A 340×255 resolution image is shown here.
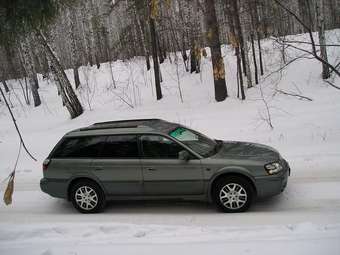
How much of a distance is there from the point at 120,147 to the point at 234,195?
226 cm

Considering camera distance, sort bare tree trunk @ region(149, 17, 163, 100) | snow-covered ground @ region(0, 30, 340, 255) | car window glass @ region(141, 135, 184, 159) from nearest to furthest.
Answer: snow-covered ground @ region(0, 30, 340, 255)
car window glass @ region(141, 135, 184, 159)
bare tree trunk @ region(149, 17, 163, 100)

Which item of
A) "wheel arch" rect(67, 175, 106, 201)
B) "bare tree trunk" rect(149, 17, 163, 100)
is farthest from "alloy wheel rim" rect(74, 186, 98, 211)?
"bare tree trunk" rect(149, 17, 163, 100)

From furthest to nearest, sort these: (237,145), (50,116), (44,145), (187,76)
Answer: (187,76), (50,116), (44,145), (237,145)

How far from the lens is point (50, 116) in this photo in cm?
2219

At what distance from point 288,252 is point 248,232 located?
3.03ft

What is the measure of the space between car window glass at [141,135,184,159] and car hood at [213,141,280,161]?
28.5 inches

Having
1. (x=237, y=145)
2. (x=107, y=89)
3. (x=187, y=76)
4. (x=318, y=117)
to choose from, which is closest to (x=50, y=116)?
(x=107, y=89)

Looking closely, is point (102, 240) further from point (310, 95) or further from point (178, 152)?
point (310, 95)

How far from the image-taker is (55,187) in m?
7.22

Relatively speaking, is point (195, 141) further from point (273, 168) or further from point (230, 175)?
point (273, 168)

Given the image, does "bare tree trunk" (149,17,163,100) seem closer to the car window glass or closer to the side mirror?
the car window glass

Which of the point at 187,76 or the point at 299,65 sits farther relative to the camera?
the point at 187,76

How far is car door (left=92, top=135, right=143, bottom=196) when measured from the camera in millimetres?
6793

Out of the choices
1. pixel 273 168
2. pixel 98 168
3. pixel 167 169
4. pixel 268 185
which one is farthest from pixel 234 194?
pixel 98 168
